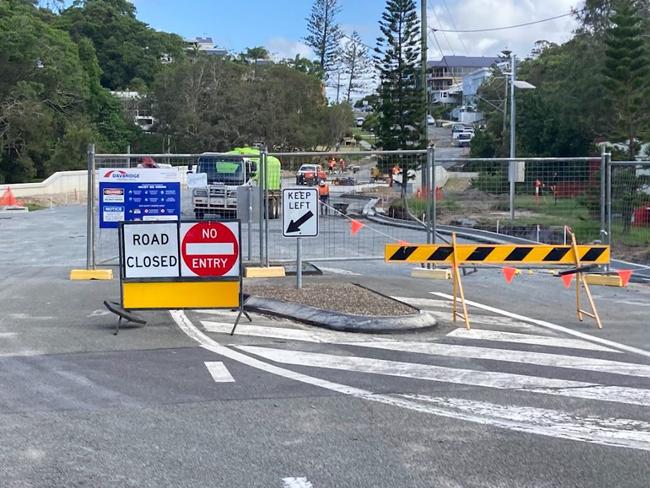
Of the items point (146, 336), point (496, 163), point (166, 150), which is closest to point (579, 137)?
point (166, 150)

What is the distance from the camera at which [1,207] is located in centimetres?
3969

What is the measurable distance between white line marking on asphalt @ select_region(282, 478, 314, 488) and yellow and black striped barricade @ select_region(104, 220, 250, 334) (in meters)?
5.18

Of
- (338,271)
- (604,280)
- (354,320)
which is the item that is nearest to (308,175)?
(338,271)

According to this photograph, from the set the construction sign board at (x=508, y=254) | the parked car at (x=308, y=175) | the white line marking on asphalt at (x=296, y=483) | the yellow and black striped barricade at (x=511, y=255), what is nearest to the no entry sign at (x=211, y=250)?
the construction sign board at (x=508, y=254)

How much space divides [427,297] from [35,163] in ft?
180

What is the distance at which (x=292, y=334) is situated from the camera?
10.1m

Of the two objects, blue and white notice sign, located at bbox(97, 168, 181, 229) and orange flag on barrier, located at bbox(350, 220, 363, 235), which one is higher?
blue and white notice sign, located at bbox(97, 168, 181, 229)

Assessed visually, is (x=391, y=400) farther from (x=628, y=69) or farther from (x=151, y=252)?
(x=628, y=69)

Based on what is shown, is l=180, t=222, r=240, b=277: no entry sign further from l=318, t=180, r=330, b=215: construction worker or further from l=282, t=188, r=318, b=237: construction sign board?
l=318, t=180, r=330, b=215: construction worker

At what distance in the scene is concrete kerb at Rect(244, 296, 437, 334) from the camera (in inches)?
401

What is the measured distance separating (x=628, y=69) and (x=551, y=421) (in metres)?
43.7

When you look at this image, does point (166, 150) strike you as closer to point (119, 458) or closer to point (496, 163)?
point (496, 163)

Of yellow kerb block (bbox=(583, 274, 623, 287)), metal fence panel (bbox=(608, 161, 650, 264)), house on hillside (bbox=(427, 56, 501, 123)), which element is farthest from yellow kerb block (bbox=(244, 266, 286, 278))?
house on hillside (bbox=(427, 56, 501, 123))

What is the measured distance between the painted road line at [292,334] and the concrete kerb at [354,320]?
16 centimetres
